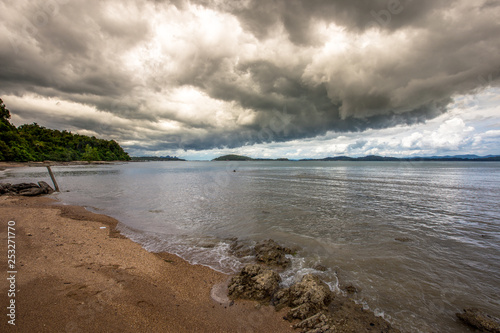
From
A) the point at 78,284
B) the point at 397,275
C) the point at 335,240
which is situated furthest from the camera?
the point at 335,240

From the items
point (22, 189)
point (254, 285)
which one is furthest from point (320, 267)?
point (22, 189)

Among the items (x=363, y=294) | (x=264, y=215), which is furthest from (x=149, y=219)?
(x=363, y=294)

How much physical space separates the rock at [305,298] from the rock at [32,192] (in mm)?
33557

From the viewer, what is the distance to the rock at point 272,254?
29.1ft

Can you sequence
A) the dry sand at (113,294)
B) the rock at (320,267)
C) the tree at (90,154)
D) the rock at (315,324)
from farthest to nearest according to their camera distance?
the tree at (90,154) → the rock at (320,267) → the rock at (315,324) → the dry sand at (113,294)

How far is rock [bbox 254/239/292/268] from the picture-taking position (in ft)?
29.1

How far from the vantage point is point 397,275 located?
26.2 ft

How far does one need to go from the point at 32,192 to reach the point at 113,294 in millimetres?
30428

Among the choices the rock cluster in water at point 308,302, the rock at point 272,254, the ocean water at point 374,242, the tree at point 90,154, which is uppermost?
the tree at point 90,154

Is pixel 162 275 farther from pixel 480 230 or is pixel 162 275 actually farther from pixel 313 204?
pixel 480 230

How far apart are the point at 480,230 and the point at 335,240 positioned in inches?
423

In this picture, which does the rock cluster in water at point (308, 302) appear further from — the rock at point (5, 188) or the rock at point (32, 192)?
the rock at point (5, 188)

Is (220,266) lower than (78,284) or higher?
lower

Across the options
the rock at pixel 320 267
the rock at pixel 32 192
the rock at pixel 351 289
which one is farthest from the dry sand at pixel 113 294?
the rock at pixel 32 192
